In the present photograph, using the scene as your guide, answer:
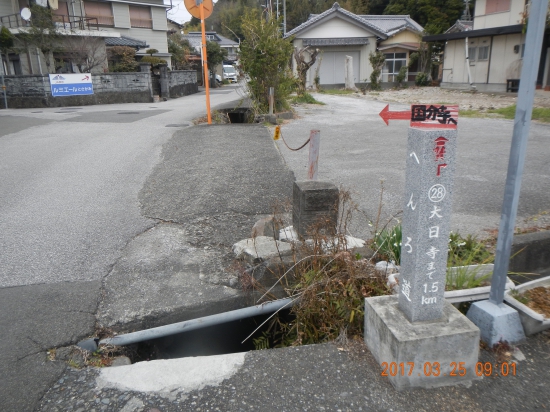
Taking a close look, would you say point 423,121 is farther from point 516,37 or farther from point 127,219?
point 516,37

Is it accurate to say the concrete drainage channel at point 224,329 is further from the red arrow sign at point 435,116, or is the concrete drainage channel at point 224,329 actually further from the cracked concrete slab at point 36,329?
the red arrow sign at point 435,116

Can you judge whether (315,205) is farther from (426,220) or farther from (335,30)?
(335,30)

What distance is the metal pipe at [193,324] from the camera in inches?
122

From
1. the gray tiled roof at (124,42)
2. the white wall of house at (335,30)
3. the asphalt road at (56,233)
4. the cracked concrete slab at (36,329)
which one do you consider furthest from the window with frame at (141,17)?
the cracked concrete slab at (36,329)

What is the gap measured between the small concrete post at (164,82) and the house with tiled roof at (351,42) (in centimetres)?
1060

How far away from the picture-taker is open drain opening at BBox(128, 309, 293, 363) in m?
3.55

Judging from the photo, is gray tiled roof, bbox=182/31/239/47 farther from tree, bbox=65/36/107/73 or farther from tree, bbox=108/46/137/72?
tree, bbox=65/36/107/73

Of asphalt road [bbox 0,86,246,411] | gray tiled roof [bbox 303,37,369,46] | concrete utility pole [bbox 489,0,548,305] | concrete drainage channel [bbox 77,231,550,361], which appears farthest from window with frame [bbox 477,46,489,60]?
concrete utility pole [bbox 489,0,548,305]

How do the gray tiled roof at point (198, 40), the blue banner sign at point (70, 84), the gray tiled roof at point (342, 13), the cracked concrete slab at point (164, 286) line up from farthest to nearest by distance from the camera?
the gray tiled roof at point (198, 40)
the gray tiled roof at point (342, 13)
the blue banner sign at point (70, 84)
the cracked concrete slab at point (164, 286)

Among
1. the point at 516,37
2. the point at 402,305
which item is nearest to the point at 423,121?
the point at 402,305

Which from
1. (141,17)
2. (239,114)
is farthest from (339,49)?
(239,114)

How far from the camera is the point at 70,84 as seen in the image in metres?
20.7

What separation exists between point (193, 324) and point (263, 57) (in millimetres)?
11030

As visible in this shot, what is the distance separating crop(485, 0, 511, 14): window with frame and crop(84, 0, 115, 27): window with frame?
24117 millimetres
